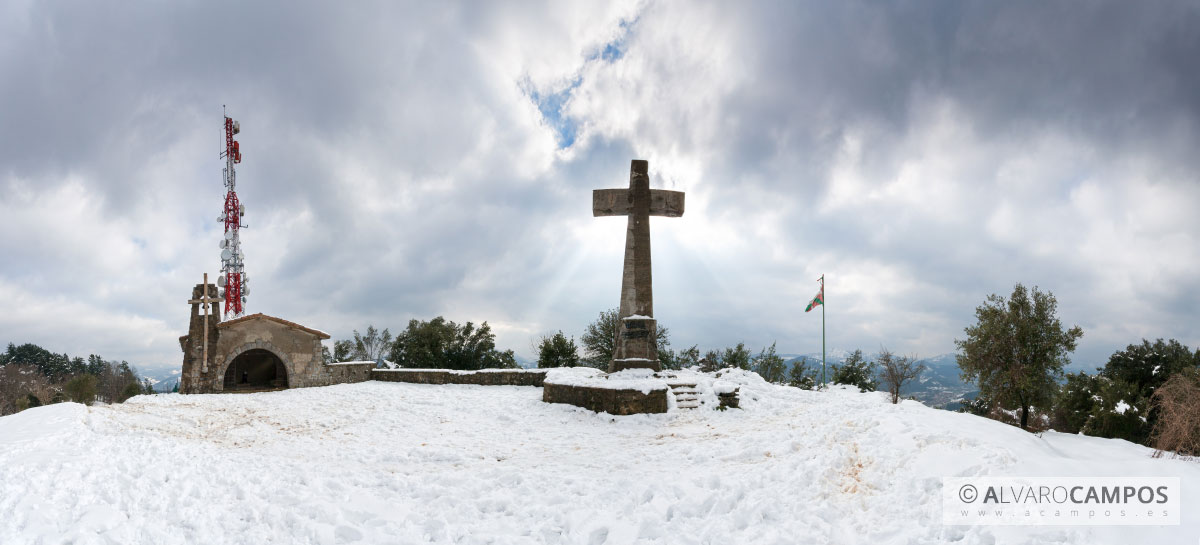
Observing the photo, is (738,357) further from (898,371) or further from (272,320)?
(272,320)

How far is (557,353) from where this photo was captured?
80.0 ft

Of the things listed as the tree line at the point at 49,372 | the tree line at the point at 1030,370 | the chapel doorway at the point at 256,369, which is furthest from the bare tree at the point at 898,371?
the tree line at the point at 49,372

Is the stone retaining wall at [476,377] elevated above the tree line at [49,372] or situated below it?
above

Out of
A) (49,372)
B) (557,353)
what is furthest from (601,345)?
(49,372)

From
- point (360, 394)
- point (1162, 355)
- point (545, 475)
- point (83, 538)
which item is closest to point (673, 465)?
point (545, 475)

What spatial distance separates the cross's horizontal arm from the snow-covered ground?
8352 millimetres

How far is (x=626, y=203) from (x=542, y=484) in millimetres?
10780

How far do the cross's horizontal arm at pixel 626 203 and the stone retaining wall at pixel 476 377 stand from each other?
242 inches

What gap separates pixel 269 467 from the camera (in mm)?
7266

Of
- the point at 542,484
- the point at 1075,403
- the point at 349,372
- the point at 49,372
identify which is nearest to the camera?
the point at 542,484

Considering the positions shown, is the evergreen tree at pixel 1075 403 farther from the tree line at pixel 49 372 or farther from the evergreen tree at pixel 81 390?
the tree line at pixel 49 372

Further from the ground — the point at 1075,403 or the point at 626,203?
the point at 626,203

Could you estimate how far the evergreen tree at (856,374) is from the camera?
21.2 m

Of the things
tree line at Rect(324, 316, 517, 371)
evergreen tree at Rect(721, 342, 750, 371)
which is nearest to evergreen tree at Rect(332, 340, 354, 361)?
tree line at Rect(324, 316, 517, 371)
